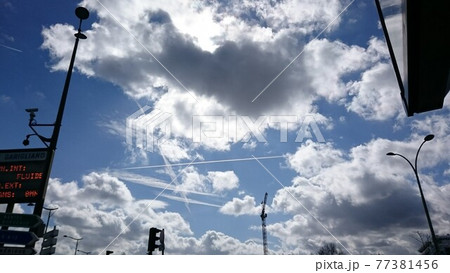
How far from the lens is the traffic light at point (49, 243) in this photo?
8.86 metres

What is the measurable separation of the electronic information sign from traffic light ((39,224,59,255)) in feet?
12.5

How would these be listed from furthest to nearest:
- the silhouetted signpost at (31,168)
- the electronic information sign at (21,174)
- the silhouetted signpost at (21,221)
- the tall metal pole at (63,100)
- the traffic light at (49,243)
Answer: the electronic information sign at (21,174) < the silhouetted signpost at (31,168) < the tall metal pole at (63,100) < the silhouetted signpost at (21,221) < the traffic light at (49,243)

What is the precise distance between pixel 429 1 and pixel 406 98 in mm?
2359

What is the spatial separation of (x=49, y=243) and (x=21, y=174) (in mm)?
5549

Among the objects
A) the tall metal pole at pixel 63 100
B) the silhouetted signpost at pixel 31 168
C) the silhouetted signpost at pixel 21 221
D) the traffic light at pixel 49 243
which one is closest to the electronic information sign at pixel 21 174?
the silhouetted signpost at pixel 31 168

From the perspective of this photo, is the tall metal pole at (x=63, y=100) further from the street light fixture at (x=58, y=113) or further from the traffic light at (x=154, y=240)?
the traffic light at (x=154, y=240)

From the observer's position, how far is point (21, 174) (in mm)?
12859

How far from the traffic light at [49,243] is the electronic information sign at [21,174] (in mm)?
3807

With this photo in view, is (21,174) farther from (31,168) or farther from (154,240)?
(154,240)

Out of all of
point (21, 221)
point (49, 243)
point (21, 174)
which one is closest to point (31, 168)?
point (21, 174)

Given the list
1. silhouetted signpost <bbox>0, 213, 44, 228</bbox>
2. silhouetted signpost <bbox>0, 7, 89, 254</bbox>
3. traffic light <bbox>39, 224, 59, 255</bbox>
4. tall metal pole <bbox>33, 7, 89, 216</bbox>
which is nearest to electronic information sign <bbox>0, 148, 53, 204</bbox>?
silhouetted signpost <bbox>0, 7, 89, 254</bbox>
